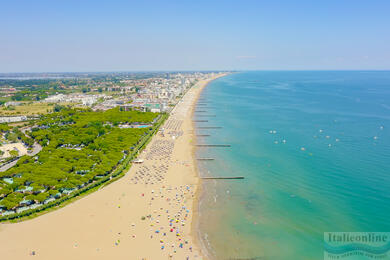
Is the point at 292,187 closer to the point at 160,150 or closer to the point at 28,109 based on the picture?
the point at 160,150

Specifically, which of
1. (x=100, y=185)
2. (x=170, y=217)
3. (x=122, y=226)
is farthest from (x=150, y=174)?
(x=122, y=226)

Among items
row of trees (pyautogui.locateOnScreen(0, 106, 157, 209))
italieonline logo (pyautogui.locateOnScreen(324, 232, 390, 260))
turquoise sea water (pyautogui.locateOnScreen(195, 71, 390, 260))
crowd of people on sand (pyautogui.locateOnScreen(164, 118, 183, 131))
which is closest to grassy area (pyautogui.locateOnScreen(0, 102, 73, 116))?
row of trees (pyautogui.locateOnScreen(0, 106, 157, 209))

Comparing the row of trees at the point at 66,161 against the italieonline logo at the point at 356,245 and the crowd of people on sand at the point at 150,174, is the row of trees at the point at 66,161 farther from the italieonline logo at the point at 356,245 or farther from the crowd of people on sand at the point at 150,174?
the italieonline logo at the point at 356,245

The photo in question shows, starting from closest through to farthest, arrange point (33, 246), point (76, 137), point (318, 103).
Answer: point (33, 246) → point (76, 137) → point (318, 103)

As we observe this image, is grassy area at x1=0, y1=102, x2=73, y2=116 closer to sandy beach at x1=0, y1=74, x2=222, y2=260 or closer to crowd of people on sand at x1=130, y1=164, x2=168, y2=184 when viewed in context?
crowd of people on sand at x1=130, y1=164, x2=168, y2=184

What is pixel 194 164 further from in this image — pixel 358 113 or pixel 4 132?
pixel 358 113

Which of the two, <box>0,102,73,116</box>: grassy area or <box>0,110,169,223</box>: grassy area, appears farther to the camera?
<box>0,102,73,116</box>: grassy area

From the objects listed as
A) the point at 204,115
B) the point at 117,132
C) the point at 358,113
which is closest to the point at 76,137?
the point at 117,132
